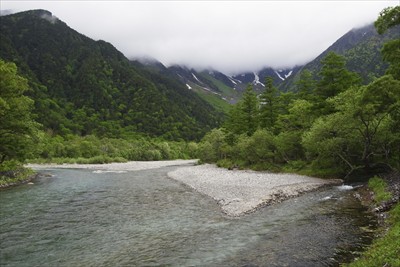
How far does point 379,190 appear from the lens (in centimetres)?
2541

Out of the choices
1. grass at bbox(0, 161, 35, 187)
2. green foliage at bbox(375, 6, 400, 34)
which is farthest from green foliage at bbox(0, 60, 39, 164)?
green foliage at bbox(375, 6, 400, 34)

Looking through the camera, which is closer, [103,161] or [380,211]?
[380,211]

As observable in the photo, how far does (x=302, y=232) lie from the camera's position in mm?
17562

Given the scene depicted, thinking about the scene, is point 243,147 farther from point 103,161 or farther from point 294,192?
point 103,161

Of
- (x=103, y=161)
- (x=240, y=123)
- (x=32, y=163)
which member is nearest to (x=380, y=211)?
(x=240, y=123)

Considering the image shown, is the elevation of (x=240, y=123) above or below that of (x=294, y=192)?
above

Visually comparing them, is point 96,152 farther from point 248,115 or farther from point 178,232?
point 178,232

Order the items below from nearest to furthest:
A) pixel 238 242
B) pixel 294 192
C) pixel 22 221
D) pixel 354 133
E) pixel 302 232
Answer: pixel 238 242
pixel 302 232
pixel 22 221
pixel 294 192
pixel 354 133

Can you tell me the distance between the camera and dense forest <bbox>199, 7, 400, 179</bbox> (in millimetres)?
24523

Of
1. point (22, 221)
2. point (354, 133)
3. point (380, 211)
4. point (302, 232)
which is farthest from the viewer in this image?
point (354, 133)

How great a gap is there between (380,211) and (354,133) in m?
17.8

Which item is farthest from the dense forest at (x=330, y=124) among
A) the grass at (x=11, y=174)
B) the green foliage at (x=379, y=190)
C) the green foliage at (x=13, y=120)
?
the grass at (x=11, y=174)

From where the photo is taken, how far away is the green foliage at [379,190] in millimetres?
22425

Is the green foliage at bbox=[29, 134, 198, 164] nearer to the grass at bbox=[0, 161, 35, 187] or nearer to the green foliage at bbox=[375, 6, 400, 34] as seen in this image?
the grass at bbox=[0, 161, 35, 187]
